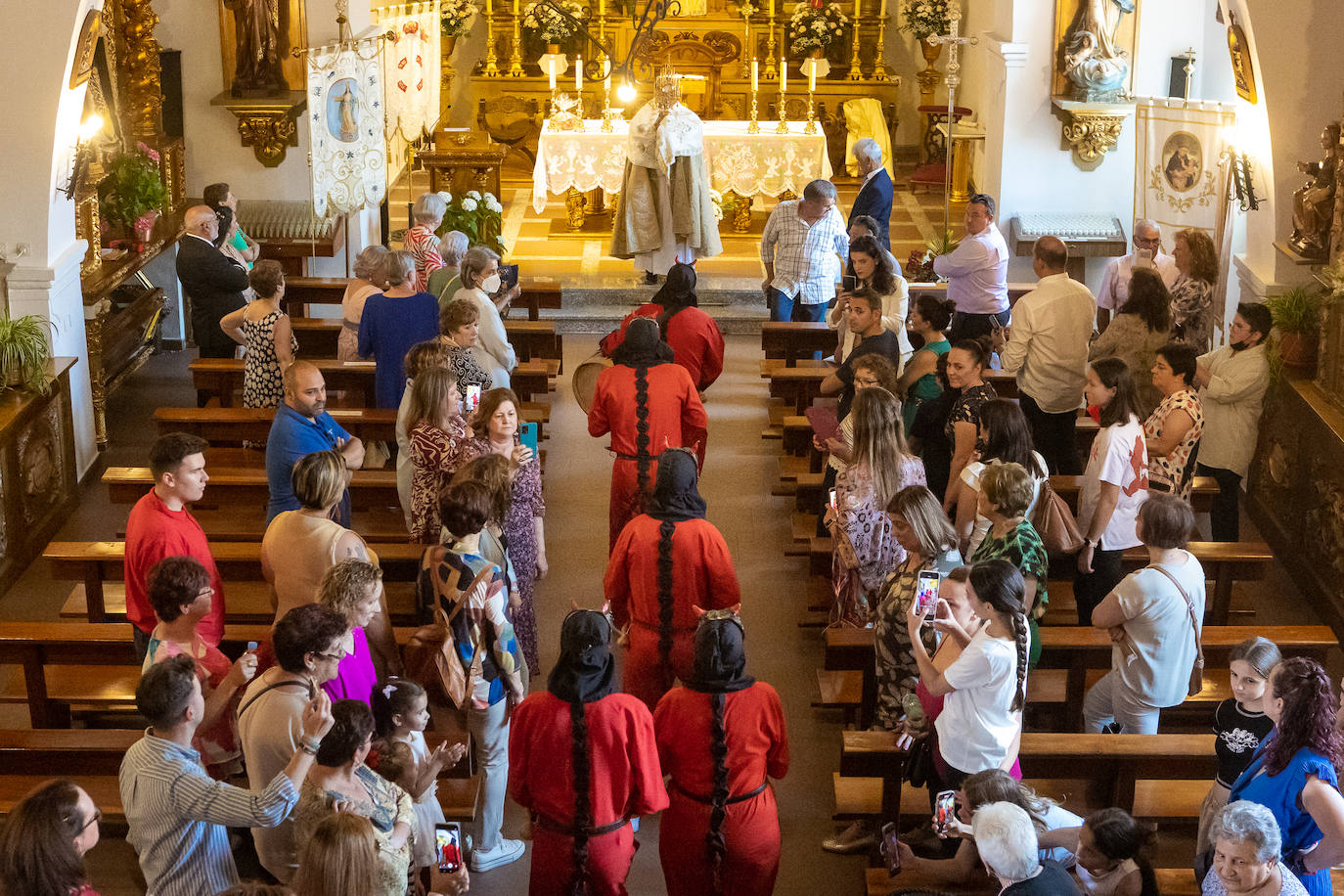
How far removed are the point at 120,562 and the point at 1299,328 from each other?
5.97 metres

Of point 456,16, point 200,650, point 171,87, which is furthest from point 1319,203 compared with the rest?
point 456,16

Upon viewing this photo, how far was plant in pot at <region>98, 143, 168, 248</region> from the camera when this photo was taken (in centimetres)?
1026

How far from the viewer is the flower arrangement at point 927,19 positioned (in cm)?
1659

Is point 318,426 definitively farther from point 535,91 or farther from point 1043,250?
point 535,91

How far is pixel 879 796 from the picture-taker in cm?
541

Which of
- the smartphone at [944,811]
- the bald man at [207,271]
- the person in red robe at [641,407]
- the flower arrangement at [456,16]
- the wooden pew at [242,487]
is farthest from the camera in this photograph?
the flower arrangement at [456,16]

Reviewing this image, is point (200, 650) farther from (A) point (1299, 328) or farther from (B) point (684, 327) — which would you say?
(A) point (1299, 328)

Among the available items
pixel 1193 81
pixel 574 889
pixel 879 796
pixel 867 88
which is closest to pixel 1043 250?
pixel 879 796

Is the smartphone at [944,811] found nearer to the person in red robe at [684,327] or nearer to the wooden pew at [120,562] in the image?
the wooden pew at [120,562]

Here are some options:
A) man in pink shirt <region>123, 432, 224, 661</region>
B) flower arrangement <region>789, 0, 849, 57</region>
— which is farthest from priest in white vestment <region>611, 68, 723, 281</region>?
man in pink shirt <region>123, 432, 224, 661</region>

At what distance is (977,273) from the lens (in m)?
9.03

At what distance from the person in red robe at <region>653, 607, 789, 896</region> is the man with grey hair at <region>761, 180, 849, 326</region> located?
5.65m

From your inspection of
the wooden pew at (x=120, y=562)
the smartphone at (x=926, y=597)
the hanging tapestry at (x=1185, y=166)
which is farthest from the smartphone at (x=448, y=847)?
the hanging tapestry at (x=1185, y=166)

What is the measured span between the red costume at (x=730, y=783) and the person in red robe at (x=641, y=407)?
218cm
